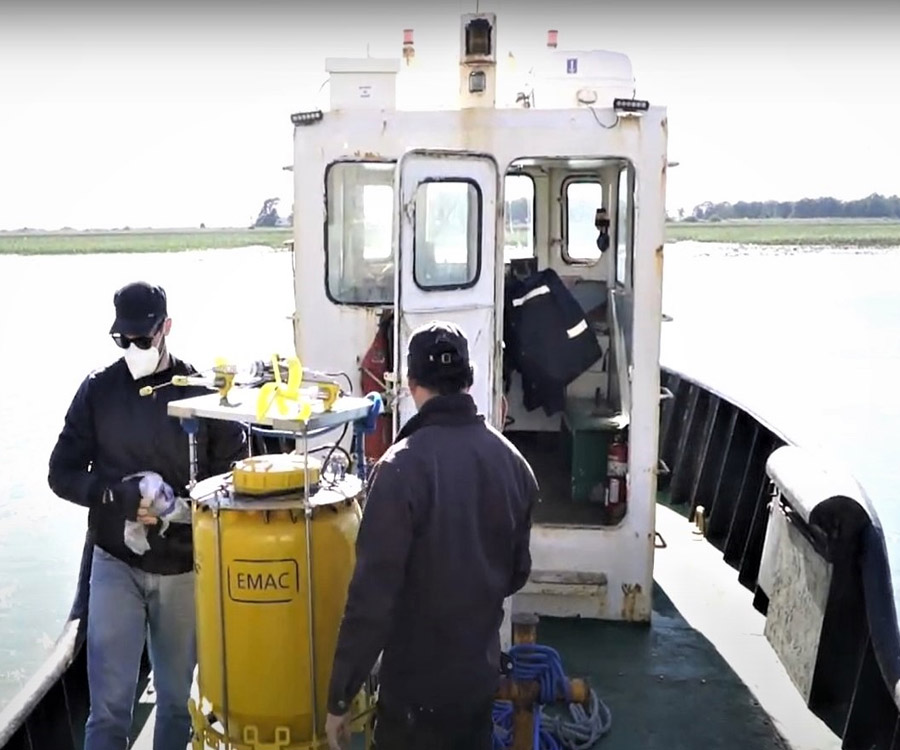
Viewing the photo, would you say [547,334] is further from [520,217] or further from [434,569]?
[434,569]

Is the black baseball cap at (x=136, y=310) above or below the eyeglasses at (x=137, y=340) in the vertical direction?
above

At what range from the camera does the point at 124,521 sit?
2982 millimetres

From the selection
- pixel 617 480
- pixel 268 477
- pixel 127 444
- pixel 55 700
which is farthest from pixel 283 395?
pixel 617 480

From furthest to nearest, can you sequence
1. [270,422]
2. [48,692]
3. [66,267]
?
[66,267], [48,692], [270,422]

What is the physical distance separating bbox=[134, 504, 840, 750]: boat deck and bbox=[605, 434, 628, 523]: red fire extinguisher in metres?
0.57

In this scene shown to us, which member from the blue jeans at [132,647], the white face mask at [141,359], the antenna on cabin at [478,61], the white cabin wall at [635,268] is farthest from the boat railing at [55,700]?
the antenna on cabin at [478,61]

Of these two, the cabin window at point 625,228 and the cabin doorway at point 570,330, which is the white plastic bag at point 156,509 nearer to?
the cabin doorway at point 570,330

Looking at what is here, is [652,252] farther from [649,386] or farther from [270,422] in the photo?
[270,422]

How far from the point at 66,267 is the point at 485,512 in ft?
265

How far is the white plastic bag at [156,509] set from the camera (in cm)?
290

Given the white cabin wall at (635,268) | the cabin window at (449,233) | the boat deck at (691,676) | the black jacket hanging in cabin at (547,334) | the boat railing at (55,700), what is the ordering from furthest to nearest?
the black jacket hanging in cabin at (547,334) < the white cabin wall at (635,268) < the cabin window at (449,233) < the boat deck at (691,676) < the boat railing at (55,700)

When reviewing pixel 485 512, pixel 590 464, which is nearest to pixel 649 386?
pixel 590 464

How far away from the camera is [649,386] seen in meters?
4.86

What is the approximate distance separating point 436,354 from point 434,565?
492 millimetres
